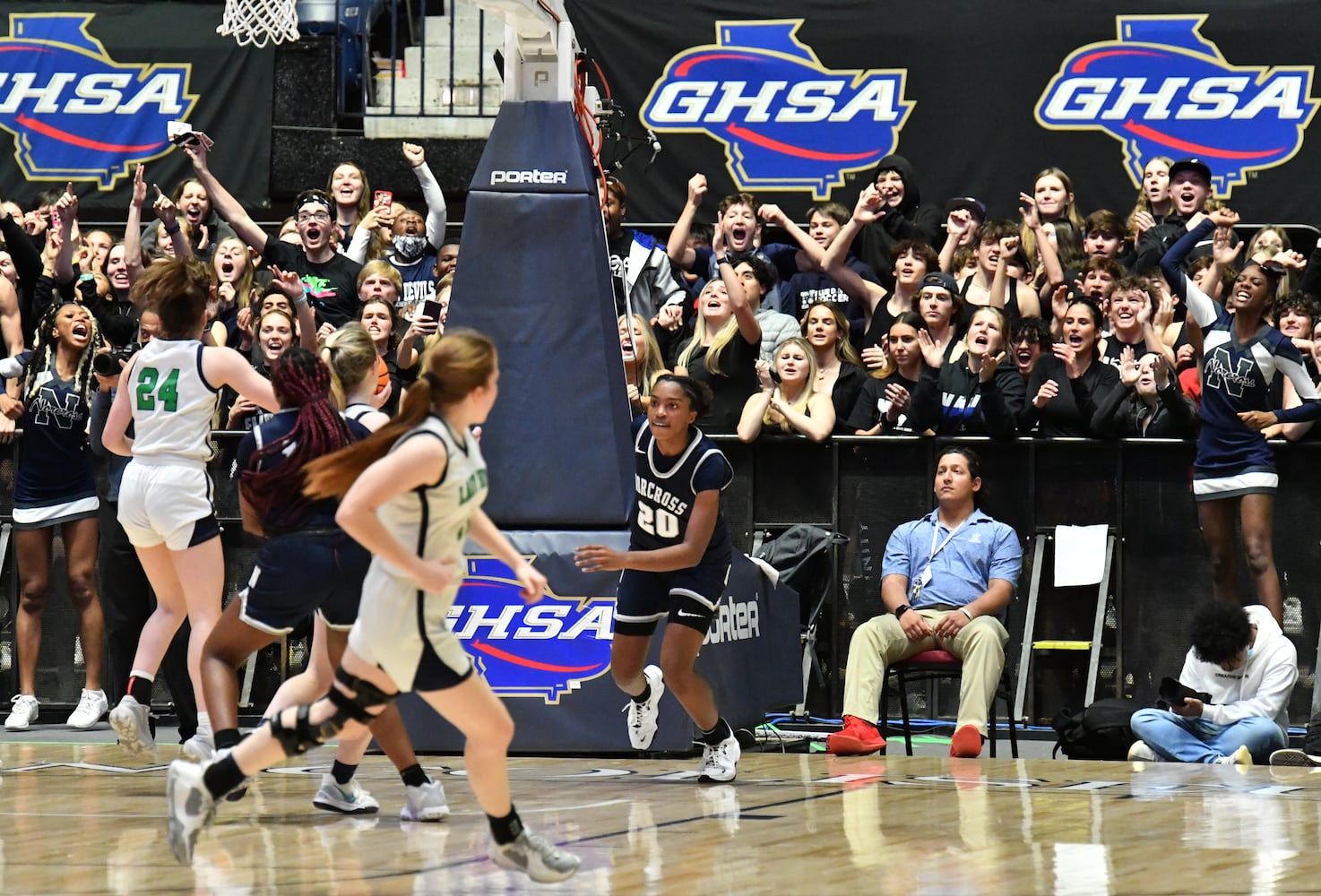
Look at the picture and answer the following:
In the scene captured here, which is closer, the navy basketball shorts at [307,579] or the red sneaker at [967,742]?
the navy basketball shorts at [307,579]

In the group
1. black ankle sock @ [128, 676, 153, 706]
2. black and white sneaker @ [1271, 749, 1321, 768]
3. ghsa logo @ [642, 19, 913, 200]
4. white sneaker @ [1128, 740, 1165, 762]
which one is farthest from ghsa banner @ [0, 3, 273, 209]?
black and white sneaker @ [1271, 749, 1321, 768]

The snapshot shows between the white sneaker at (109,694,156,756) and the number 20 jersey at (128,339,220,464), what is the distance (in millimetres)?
1098

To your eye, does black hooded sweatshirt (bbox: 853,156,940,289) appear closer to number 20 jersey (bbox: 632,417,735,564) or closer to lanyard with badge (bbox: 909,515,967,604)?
lanyard with badge (bbox: 909,515,967,604)

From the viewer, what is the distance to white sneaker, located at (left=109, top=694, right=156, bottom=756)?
7902 mm

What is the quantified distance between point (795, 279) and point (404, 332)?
2.88m

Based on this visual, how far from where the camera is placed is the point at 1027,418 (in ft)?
35.7

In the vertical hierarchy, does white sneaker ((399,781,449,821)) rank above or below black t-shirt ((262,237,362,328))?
below

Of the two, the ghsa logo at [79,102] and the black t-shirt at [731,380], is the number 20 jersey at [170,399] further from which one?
the ghsa logo at [79,102]

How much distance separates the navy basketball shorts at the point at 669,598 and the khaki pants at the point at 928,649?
1.64 metres

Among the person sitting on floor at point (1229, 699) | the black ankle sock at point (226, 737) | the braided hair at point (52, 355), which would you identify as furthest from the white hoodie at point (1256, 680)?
the braided hair at point (52, 355)

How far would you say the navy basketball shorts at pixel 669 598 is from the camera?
27.1ft

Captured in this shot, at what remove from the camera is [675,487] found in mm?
8258

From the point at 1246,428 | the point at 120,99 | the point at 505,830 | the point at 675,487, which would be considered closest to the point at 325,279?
the point at 120,99

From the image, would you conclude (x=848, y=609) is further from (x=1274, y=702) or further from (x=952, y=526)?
(x=1274, y=702)
